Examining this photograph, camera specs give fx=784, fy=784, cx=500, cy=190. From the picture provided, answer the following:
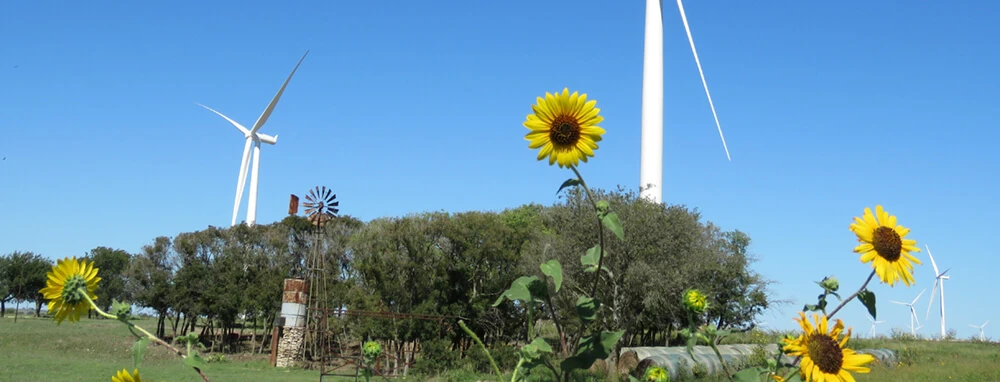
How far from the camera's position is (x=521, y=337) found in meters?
31.4

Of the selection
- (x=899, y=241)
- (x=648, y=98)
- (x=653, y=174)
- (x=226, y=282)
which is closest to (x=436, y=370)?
(x=653, y=174)

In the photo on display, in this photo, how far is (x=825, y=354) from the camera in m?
1.99

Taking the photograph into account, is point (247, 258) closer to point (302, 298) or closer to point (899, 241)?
point (302, 298)

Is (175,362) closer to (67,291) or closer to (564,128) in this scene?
(67,291)

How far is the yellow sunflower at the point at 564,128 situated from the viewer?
6.15 ft

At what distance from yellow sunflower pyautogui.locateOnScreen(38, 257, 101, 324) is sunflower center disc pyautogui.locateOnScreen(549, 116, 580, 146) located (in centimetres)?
117

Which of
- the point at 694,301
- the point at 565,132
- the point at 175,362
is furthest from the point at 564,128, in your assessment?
the point at 175,362

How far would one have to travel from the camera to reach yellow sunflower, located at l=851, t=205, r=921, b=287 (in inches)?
81.5

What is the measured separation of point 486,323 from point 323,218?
827cm

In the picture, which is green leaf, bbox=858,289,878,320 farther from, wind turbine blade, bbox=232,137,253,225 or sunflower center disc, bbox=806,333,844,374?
wind turbine blade, bbox=232,137,253,225

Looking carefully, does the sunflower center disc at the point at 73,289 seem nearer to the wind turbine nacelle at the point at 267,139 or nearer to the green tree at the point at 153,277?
the green tree at the point at 153,277

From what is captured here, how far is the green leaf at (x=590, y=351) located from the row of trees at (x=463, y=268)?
1748cm

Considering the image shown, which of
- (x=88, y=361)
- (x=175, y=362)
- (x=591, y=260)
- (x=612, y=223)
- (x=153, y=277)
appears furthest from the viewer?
(x=153, y=277)

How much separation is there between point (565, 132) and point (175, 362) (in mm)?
34961
